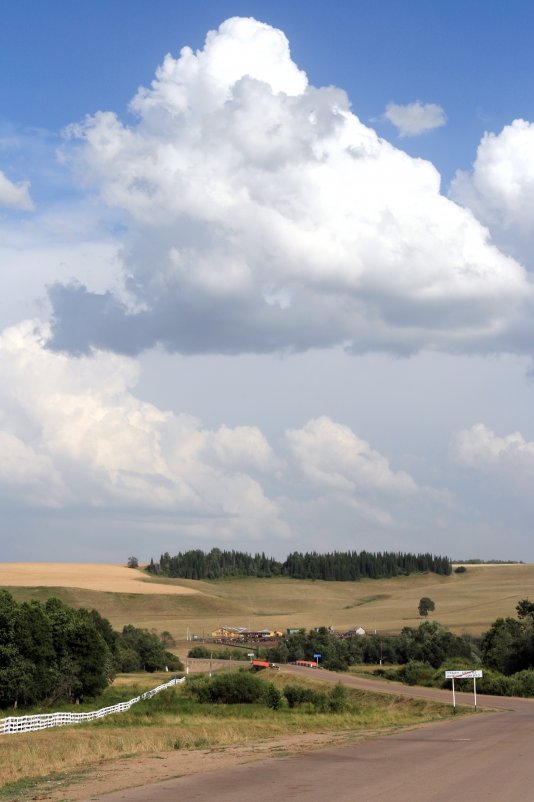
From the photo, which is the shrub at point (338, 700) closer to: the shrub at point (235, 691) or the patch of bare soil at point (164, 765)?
the shrub at point (235, 691)

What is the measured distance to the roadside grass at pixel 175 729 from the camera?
102ft

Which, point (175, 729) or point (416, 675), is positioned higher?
point (175, 729)

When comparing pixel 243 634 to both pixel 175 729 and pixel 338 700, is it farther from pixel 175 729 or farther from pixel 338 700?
pixel 175 729

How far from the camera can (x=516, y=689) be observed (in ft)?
258

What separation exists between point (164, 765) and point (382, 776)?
7.46m

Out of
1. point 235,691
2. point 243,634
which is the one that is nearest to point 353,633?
point 243,634

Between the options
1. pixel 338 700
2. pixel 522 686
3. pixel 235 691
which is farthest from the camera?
pixel 522 686

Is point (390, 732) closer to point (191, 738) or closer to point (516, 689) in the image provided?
point (191, 738)

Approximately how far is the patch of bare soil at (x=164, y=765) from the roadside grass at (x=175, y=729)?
109 cm

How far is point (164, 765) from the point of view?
27969 millimetres

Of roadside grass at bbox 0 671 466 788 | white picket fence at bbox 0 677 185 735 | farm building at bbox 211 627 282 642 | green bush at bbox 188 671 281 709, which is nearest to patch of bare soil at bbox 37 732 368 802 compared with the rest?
roadside grass at bbox 0 671 466 788

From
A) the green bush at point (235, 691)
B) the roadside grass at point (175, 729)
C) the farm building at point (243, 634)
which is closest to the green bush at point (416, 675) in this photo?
the roadside grass at point (175, 729)

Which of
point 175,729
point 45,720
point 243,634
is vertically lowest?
point 243,634

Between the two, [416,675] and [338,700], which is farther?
[416,675]
